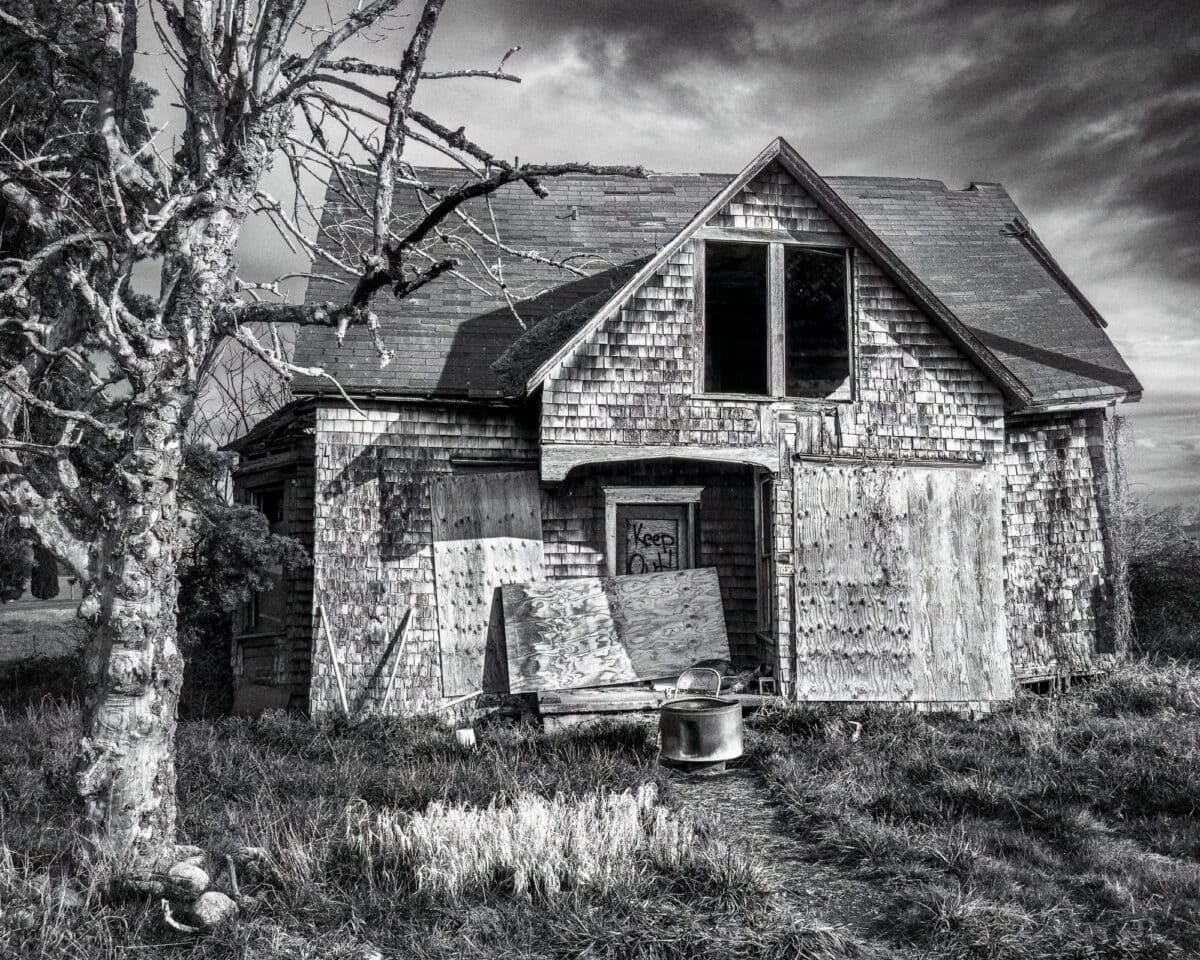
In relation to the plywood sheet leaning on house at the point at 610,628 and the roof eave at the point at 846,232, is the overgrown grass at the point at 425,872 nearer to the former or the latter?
the plywood sheet leaning on house at the point at 610,628

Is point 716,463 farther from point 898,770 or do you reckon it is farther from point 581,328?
point 898,770

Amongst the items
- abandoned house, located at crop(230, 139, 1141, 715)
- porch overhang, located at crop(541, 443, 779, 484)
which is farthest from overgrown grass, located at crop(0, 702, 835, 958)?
porch overhang, located at crop(541, 443, 779, 484)

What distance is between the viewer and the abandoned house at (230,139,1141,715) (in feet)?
35.9

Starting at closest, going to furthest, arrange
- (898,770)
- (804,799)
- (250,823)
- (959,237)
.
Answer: (250,823), (804,799), (898,770), (959,237)

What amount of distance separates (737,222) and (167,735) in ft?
27.7

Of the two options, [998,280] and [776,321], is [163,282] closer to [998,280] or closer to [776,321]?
[776,321]

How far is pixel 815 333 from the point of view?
15508mm

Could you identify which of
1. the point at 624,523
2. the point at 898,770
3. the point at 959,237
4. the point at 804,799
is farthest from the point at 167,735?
the point at 959,237

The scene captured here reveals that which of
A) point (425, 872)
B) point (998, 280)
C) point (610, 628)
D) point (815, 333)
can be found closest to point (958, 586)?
point (610, 628)

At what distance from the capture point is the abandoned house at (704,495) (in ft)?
35.9

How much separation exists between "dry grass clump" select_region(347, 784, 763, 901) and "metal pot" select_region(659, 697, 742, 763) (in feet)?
6.75

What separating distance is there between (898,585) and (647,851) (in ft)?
20.1

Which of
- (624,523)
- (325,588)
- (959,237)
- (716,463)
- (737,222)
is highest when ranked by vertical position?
(959,237)

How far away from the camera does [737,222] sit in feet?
36.7
